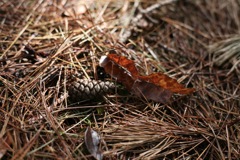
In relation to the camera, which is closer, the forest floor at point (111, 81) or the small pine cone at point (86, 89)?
the forest floor at point (111, 81)

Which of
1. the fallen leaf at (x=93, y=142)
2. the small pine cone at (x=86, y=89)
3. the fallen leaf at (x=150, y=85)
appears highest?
the small pine cone at (x=86, y=89)

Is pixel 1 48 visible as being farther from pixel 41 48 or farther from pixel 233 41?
pixel 233 41

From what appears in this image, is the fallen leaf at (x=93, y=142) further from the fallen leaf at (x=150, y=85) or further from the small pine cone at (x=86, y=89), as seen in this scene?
the fallen leaf at (x=150, y=85)

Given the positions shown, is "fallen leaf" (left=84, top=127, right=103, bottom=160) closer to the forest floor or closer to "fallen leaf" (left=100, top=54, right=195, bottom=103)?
the forest floor

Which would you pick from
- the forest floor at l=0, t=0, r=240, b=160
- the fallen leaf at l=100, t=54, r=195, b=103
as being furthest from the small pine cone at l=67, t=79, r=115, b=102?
the fallen leaf at l=100, t=54, r=195, b=103

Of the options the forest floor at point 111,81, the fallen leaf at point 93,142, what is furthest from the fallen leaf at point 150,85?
the fallen leaf at point 93,142

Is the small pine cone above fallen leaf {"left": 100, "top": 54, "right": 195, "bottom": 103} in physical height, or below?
above

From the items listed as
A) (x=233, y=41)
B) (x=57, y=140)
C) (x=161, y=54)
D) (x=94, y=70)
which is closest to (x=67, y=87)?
(x=94, y=70)
